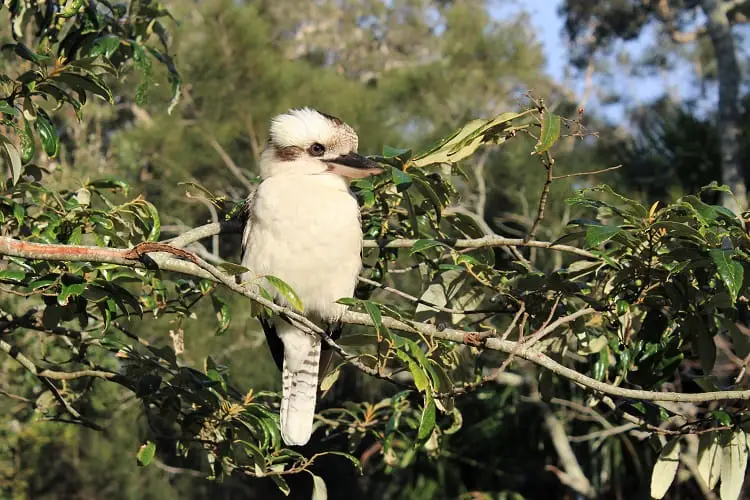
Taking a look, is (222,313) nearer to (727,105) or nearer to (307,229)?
(307,229)

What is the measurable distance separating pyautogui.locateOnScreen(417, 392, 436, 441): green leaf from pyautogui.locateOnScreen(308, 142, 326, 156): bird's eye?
0.98 m

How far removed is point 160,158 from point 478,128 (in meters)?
6.03

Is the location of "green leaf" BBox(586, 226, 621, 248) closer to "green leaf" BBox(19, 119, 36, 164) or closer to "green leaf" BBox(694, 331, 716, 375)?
"green leaf" BBox(694, 331, 716, 375)

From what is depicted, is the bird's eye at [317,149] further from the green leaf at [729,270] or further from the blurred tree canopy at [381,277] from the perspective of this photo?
the green leaf at [729,270]

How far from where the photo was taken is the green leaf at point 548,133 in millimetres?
1628

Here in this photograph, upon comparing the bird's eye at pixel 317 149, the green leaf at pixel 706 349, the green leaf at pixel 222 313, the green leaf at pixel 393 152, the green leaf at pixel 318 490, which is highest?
the bird's eye at pixel 317 149

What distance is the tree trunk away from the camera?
6633 millimetres

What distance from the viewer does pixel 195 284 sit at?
7.54 ft

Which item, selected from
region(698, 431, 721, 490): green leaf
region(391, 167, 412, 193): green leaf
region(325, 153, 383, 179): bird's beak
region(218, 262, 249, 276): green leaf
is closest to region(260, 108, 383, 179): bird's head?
region(325, 153, 383, 179): bird's beak

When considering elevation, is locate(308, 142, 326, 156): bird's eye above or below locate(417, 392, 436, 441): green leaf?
above

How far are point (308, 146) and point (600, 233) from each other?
1.01 metres

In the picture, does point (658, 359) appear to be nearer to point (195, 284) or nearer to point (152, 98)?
point (195, 284)

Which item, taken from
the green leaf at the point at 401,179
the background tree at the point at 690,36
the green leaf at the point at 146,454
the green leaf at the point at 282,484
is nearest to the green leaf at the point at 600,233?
the green leaf at the point at 401,179

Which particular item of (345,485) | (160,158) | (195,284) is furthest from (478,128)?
(345,485)
